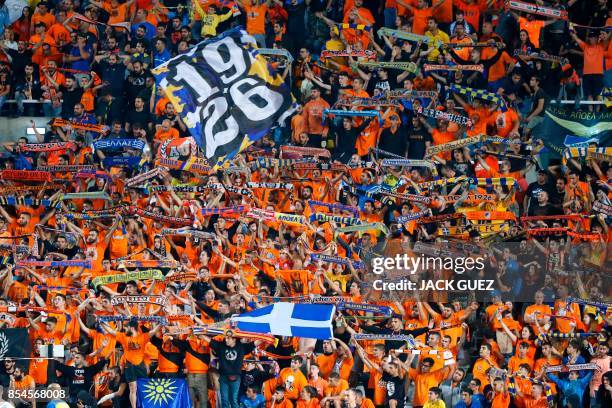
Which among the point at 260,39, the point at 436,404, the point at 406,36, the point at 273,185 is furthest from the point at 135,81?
the point at 436,404

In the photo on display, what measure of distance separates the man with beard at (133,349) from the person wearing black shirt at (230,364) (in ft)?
2.91

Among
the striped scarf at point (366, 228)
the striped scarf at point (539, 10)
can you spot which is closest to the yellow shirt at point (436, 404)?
the striped scarf at point (366, 228)

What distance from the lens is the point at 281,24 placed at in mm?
16188

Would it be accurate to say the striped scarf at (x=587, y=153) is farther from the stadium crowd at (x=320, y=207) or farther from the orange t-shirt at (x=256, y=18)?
the orange t-shirt at (x=256, y=18)

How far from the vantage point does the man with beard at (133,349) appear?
14.1 meters

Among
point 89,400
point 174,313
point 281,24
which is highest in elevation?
point 281,24

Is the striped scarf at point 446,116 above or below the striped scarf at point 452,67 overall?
below

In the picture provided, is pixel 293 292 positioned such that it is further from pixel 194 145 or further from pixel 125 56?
pixel 125 56

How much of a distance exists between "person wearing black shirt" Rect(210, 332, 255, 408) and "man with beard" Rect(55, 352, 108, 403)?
1.45 meters

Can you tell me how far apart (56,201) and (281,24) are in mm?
3980

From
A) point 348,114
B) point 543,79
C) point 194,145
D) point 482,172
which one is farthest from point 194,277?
point 543,79

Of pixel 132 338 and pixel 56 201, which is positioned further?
pixel 56 201

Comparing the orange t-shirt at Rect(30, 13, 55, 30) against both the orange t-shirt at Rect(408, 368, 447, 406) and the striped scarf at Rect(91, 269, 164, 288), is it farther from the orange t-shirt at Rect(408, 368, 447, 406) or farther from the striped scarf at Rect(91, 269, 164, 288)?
the orange t-shirt at Rect(408, 368, 447, 406)

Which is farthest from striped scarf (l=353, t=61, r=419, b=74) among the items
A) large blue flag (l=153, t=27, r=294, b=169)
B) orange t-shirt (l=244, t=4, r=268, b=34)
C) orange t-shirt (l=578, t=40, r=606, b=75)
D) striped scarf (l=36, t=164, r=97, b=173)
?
striped scarf (l=36, t=164, r=97, b=173)
